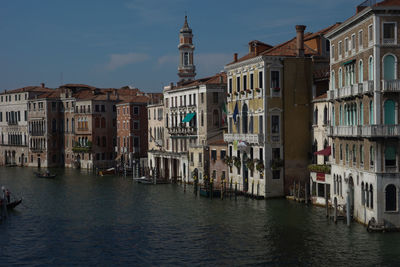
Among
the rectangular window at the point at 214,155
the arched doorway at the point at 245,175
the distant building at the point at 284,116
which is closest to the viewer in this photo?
the distant building at the point at 284,116

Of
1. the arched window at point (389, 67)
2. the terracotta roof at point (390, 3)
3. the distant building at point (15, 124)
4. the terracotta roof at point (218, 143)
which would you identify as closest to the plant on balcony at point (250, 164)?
the terracotta roof at point (218, 143)

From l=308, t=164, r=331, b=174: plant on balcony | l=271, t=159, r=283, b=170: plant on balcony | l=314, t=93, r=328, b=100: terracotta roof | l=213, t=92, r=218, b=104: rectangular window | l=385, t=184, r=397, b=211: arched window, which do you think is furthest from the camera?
l=213, t=92, r=218, b=104: rectangular window

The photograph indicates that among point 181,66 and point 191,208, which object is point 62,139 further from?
point 191,208

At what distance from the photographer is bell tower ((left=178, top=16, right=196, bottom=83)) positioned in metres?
76.5

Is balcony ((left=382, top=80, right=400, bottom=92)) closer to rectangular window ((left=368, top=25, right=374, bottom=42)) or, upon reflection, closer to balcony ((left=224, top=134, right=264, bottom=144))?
rectangular window ((left=368, top=25, right=374, bottom=42))

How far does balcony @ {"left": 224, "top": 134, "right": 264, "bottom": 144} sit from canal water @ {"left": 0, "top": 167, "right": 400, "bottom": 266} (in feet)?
12.4

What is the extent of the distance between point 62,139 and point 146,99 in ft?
50.4

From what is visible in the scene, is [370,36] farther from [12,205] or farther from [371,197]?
[12,205]

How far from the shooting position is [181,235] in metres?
29.0

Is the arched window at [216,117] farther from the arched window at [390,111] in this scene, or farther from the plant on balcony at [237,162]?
the arched window at [390,111]

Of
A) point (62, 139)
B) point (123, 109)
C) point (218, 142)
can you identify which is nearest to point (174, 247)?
point (218, 142)

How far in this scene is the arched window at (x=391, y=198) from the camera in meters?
26.5

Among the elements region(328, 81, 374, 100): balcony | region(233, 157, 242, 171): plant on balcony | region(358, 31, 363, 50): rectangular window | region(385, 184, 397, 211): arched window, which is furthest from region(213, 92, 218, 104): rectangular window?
region(385, 184, 397, 211): arched window

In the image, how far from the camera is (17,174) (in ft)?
225
